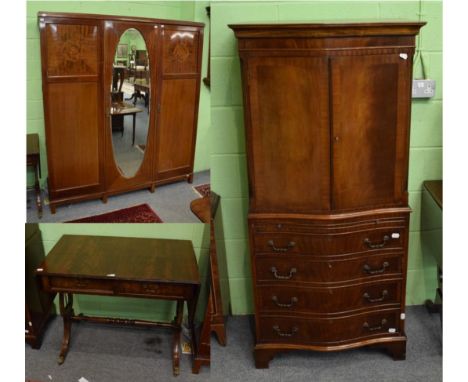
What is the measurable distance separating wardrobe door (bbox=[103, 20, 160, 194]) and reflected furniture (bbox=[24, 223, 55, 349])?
0.51 meters

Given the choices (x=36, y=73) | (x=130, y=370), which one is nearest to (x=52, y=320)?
(x=130, y=370)

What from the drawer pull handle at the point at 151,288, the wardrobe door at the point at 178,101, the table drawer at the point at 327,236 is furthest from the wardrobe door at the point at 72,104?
the table drawer at the point at 327,236

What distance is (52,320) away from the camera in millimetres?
2145

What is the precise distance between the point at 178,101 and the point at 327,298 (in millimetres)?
1089

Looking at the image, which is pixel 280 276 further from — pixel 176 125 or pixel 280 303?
pixel 176 125

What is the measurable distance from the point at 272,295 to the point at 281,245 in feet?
0.84

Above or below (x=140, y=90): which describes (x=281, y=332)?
below

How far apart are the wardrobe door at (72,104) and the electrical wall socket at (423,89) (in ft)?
4.68

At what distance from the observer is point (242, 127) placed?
7.30 feet

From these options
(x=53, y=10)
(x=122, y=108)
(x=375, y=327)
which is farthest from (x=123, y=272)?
(x=375, y=327)

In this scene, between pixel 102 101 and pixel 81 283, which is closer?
pixel 102 101

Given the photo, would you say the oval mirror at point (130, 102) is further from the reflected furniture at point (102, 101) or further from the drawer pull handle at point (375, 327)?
the drawer pull handle at point (375, 327)

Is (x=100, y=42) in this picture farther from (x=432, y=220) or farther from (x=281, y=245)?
(x=432, y=220)

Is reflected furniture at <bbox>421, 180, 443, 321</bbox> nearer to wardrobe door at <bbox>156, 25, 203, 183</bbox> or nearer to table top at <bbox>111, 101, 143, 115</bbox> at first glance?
wardrobe door at <bbox>156, 25, 203, 183</bbox>
